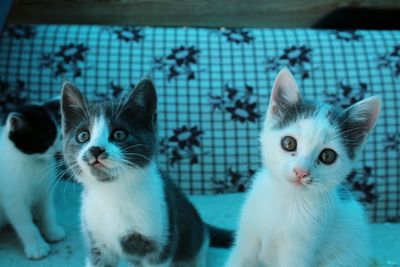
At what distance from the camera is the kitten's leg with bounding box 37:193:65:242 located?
5.78ft

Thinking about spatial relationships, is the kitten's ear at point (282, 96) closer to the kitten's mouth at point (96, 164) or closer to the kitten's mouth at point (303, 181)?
the kitten's mouth at point (303, 181)

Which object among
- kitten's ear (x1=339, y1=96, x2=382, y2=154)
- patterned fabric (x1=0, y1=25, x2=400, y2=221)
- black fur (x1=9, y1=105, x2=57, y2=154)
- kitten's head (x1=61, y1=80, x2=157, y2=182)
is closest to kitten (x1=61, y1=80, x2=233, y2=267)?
kitten's head (x1=61, y1=80, x2=157, y2=182)

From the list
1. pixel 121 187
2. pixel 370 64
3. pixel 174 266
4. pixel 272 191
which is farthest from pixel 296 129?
pixel 370 64

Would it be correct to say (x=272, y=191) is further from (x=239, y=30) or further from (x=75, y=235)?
(x=239, y=30)

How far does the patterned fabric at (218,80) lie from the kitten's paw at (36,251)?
1.92 feet

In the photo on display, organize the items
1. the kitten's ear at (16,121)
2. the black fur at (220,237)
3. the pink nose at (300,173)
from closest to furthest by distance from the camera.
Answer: the pink nose at (300,173) < the kitten's ear at (16,121) < the black fur at (220,237)

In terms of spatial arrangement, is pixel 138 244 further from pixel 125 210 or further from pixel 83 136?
pixel 83 136

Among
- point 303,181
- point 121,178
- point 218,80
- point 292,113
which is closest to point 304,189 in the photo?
point 303,181

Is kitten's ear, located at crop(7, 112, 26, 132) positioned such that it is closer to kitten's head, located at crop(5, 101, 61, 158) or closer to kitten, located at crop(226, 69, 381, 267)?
kitten's head, located at crop(5, 101, 61, 158)

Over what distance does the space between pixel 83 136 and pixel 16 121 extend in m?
0.45

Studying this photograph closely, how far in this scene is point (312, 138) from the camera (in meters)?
1.18

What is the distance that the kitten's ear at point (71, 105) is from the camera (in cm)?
130

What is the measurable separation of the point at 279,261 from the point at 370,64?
3.71 feet

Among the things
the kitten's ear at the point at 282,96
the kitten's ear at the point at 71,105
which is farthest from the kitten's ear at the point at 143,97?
the kitten's ear at the point at 282,96
